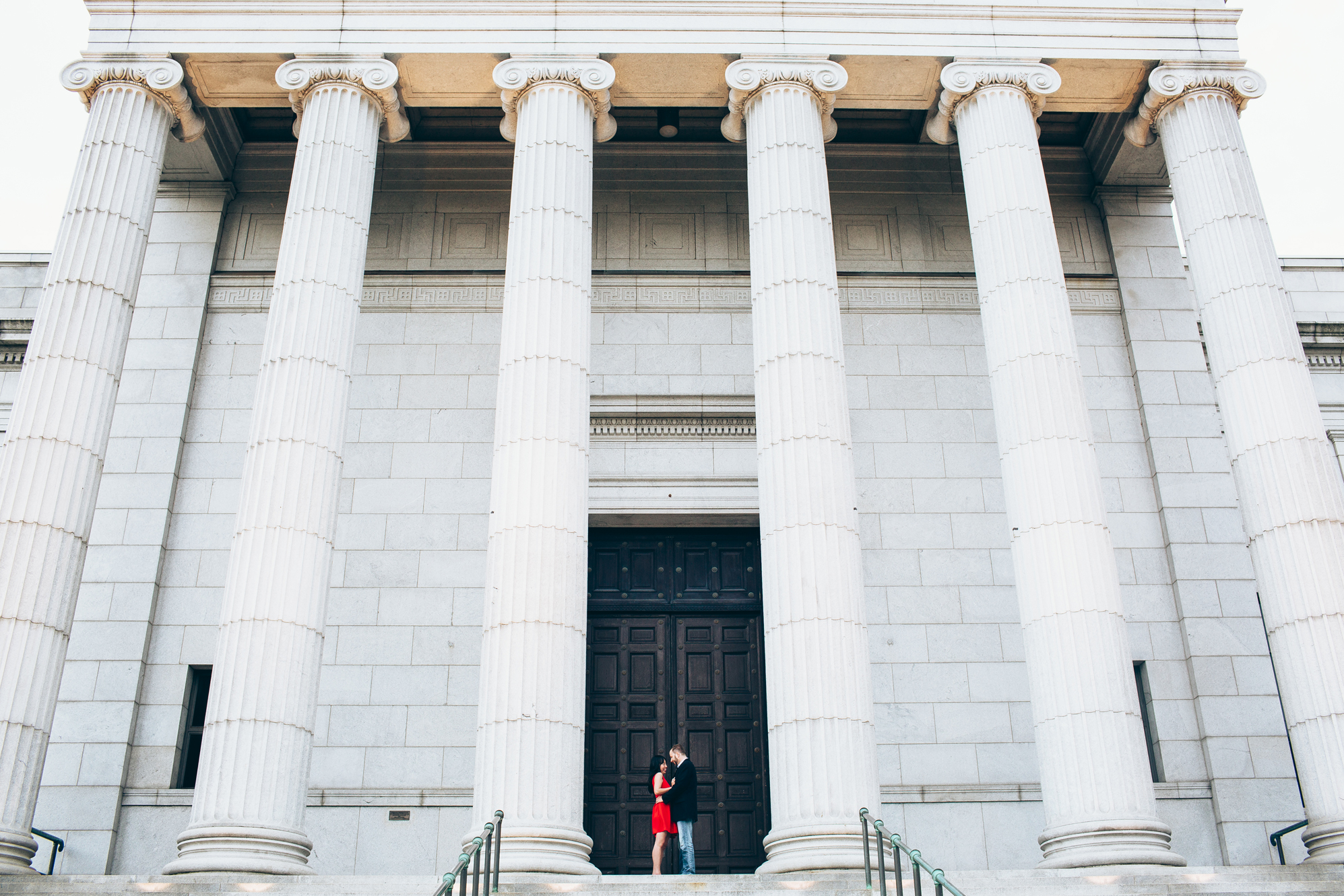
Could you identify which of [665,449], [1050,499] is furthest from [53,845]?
[1050,499]

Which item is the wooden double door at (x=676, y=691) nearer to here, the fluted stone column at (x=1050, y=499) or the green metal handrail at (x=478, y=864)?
the fluted stone column at (x=1050, y=499)

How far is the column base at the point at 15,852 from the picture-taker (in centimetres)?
1321

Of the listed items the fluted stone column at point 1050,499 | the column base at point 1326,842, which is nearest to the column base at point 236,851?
the fluted stone column at point 1050,499

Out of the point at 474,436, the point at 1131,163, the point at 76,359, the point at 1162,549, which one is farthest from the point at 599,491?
the point at 1131,163

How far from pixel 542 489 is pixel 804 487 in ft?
10.8

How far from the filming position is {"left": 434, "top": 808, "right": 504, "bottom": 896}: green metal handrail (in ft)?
30.7

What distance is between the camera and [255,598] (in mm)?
14359

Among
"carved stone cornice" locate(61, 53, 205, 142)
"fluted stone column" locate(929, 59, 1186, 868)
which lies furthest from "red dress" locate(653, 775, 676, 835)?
"carved stone cornice" locate(61, 53, 205, 142)

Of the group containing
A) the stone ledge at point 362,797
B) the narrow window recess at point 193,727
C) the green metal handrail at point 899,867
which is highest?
the narrow window recess at point 193,727

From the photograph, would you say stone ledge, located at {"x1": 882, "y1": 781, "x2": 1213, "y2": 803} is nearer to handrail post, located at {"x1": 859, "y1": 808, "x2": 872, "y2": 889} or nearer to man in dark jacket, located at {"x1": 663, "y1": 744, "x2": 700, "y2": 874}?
man in dark jacket, located at {"x1": 663, "y1": 744, "x2": 700, "y2": 874}

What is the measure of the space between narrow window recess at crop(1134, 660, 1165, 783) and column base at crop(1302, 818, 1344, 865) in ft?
12.6

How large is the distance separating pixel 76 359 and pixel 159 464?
155 inches

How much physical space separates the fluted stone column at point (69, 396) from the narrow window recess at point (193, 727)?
2.85 meters

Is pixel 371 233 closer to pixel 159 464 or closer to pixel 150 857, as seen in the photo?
pixel 159 464
